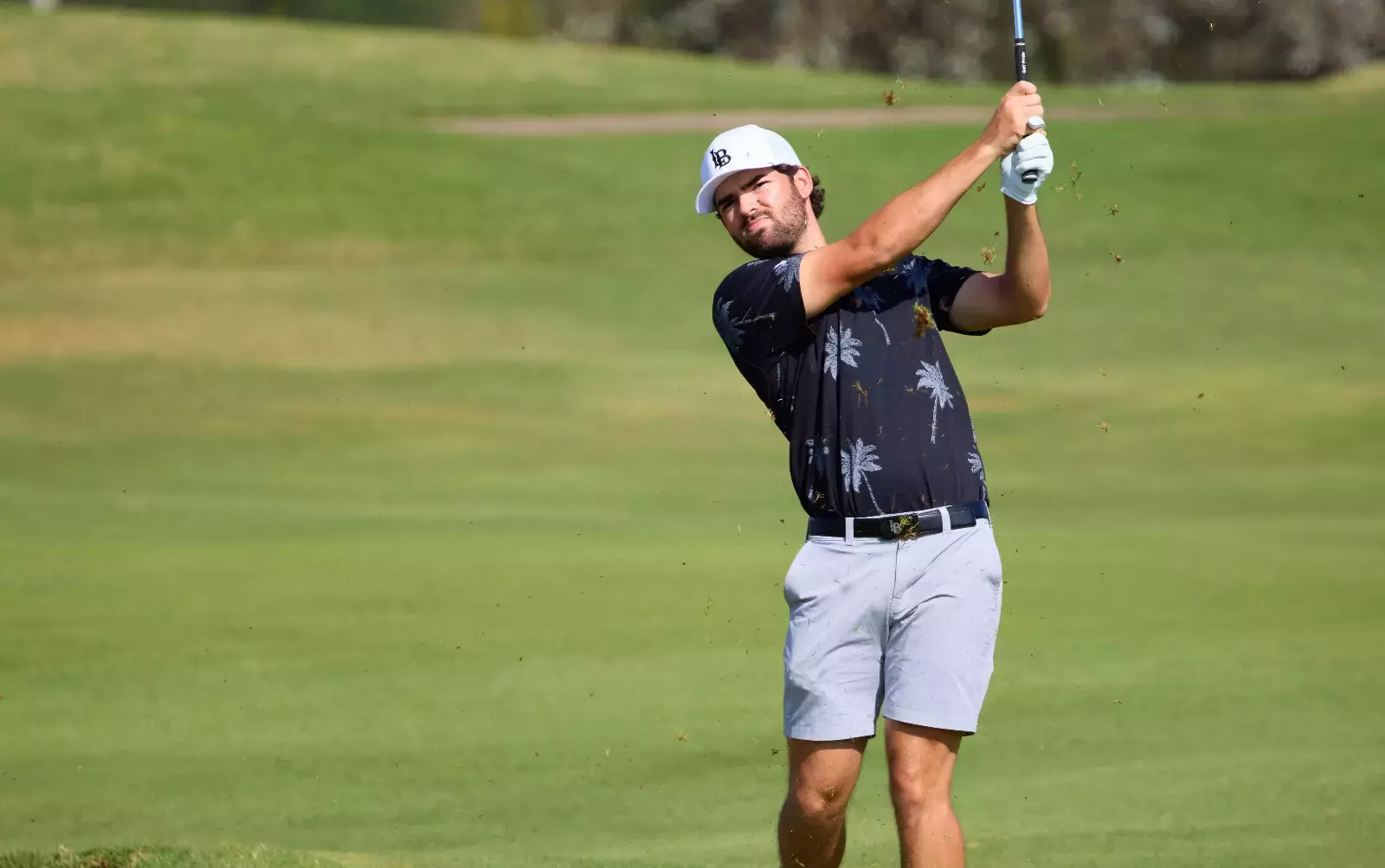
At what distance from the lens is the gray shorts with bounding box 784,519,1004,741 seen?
5023 millimetres

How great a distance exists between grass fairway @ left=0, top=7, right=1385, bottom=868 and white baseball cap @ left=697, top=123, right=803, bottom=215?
7.46ft

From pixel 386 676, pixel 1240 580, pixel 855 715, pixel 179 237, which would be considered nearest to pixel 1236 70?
pixel 179 237

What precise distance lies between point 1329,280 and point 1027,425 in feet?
28.4

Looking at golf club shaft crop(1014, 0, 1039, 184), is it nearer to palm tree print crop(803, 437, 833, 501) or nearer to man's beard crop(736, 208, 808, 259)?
man's beard crop(736, 208, 808, 259)

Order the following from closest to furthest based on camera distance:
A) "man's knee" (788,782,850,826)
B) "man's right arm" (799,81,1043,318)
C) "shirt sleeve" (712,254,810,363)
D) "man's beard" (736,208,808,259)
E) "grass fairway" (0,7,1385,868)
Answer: "man's right arm" (799,81,1043,318) < "shirt sleeve" (712,254,810,363) < "man's knee" (788,782,850,826) < "man's beard" (736,208,808,259) < "grass fairway" (0,7,1385,868)

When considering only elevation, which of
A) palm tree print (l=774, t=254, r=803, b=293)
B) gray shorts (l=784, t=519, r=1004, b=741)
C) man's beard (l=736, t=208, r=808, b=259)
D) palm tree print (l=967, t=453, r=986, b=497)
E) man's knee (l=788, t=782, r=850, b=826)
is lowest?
man's knee (l=788, t=782, r=850, b=826)

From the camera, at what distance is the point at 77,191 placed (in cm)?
2906

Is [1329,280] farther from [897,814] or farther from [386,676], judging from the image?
[897,814]

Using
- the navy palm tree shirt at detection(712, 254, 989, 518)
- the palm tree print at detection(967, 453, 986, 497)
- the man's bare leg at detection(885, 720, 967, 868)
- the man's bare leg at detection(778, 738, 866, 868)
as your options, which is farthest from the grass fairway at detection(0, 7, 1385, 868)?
the navy palm tree shirt at detection(712, 254, 989, 518)

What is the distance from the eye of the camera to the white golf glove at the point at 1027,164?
5000 mm

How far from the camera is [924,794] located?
4.98 metres

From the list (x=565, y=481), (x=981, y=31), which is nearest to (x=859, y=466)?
(x=565, y=481)

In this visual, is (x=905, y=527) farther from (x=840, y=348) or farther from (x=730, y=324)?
(x=730, y=324)

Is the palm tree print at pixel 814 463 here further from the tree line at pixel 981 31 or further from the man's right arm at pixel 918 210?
the tree line at pixel 981 31
